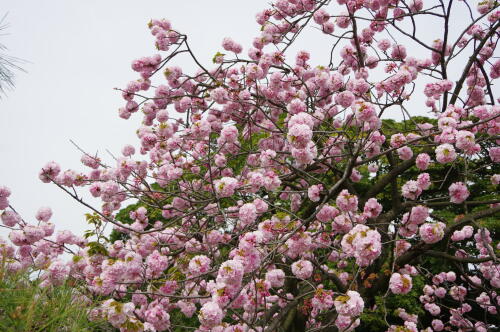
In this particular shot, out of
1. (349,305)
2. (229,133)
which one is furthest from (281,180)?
(349,305)

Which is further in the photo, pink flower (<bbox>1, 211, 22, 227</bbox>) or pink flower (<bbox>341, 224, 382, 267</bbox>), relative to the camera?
pink flower (<bbox>1, 211, 22, 227</bbox>)

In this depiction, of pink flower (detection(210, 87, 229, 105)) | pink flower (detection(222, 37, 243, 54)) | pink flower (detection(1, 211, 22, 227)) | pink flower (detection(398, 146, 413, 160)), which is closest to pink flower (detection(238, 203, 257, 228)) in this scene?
pink flower (detection(210, 87, 229, 105))

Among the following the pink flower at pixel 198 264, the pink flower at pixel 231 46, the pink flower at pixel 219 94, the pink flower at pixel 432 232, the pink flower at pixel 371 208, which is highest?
the pink flower at pixel 231 46

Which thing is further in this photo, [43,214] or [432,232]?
[43,214]

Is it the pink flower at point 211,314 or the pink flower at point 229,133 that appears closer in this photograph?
the pink flower at point 211,314

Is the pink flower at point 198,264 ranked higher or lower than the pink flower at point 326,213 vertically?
lower

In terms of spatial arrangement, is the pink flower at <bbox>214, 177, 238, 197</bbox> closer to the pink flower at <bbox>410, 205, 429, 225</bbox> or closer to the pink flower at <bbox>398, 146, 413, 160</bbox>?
the pink flower at <bbox>410, 205, 429, 225</bbox>

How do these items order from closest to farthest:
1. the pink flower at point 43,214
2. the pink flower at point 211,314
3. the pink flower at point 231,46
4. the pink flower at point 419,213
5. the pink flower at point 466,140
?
the pink flower at point 211,314 → the pink flower at point 466,140 → the pink flower at point 419,213 → the pink flower at point 43,214 → the pink flower at point 231,46

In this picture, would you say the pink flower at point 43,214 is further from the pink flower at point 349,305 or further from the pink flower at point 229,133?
the pink flower at point 349,305

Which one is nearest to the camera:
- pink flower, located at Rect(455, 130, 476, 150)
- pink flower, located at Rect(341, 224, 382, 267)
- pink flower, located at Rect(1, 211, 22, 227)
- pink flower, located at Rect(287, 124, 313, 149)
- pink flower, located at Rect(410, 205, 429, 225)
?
pink flower, located at Rect(341, 224, 382, 267)

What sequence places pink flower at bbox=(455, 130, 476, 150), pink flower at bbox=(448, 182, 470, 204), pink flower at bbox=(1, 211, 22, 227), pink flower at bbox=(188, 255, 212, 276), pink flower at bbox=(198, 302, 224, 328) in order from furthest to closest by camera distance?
pink flower at bbox=(1, 211, 22, 227) < pink flower at bbox=(448, 182, 470, 204) < pink flower at bbox=(455, 130, 476, 150) < pink flower at bbox=(188, 255, 212, 276) < pink flower at bbox=(198, 302, 224, 328)

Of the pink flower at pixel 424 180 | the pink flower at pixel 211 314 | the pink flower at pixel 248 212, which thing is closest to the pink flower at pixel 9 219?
the pink flower at pixel 248 212

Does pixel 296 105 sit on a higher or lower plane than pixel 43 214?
higher

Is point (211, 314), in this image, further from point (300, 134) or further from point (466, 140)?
point (466, 140)
